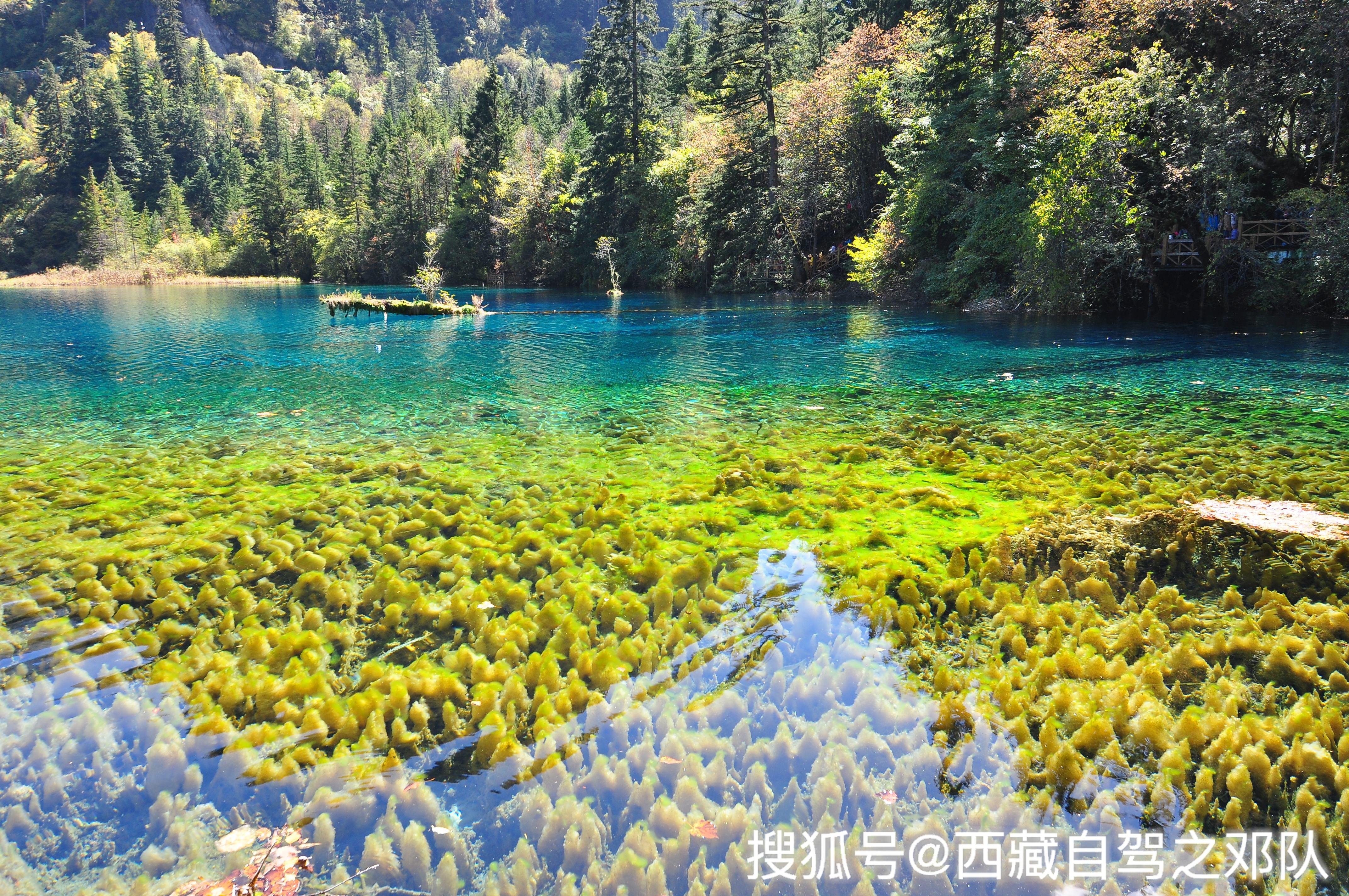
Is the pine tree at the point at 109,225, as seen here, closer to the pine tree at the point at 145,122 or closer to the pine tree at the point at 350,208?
the pine tree at the point at 145,122

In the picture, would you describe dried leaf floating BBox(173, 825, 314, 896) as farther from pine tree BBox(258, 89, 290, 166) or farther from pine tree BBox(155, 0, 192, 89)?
pine tree BBox(155, 0, 192, 89)

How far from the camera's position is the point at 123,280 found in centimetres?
6631

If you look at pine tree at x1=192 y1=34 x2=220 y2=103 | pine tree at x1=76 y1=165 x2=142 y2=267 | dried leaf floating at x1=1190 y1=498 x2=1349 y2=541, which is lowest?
dried leaf floating at x1=1190 y1=498 x2=1349 y2=541

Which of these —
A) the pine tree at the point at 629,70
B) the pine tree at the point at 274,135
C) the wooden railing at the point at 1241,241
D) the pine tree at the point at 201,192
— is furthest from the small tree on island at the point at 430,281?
the pine tree at the point at 201,192

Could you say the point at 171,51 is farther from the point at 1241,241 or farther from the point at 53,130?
the point at 1241,241

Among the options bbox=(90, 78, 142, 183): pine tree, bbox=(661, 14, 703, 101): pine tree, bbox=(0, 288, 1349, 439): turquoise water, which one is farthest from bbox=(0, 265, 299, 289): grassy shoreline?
bbox=(0, 288, 1349, 439): turquoise water

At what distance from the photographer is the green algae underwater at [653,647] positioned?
2705 millimetres

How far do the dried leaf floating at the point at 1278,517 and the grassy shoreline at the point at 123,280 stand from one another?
7391 centimetres

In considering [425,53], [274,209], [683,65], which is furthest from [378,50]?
[683,65]

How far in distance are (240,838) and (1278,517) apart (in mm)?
6449

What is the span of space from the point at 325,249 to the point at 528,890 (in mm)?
78575

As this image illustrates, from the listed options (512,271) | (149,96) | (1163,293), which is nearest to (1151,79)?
(1163,293)

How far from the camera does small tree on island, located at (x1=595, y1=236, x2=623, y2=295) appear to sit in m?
42.3

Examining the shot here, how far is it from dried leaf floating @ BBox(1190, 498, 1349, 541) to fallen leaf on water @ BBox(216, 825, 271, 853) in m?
5.86
